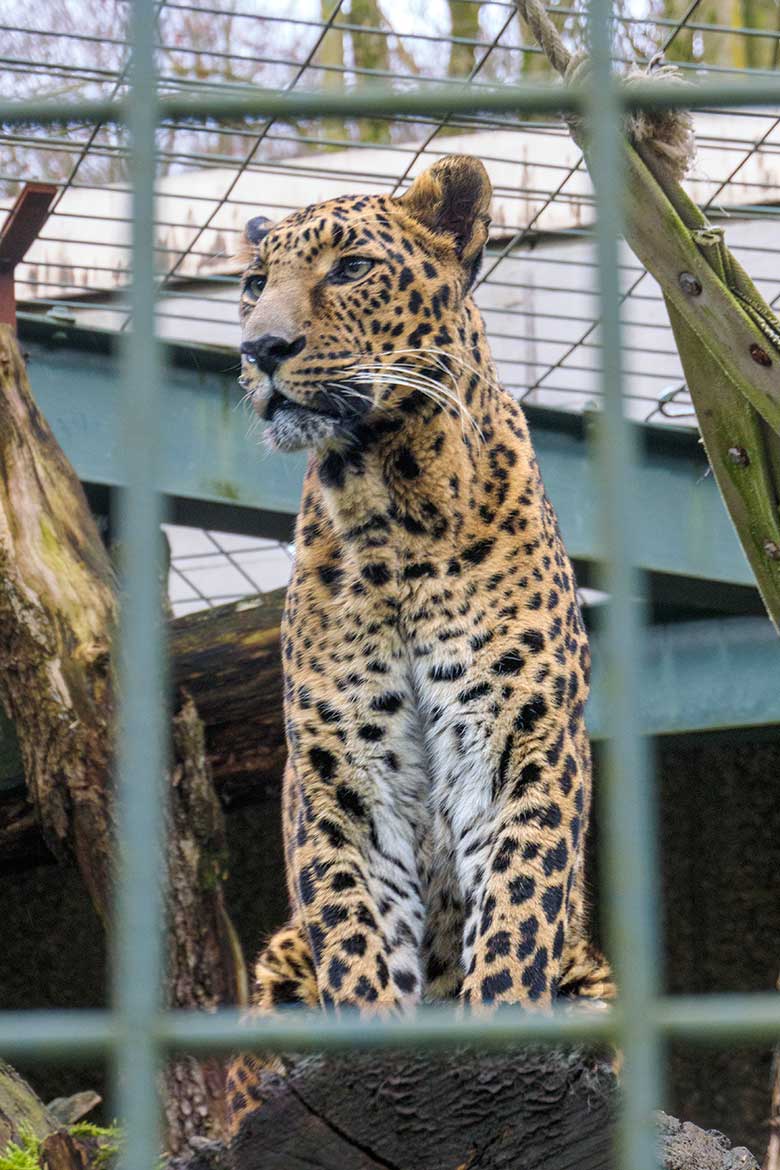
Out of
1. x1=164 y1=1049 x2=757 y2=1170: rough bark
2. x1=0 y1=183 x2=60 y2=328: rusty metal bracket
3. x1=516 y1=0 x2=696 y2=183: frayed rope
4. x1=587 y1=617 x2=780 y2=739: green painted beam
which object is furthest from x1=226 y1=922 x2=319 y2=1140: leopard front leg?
x1=0 y1=183 x2=60 y2=328: rusty metal bracket

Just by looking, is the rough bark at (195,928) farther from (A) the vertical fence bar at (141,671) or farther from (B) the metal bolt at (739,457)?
(A) the vertical fence bar at (141,671)

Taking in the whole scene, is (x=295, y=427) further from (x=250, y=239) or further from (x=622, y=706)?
(x=622, y=706)

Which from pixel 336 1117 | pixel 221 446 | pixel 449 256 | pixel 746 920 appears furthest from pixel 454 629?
pixel 746 920

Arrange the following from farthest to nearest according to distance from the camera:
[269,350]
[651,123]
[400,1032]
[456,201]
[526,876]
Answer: [456,201], [269,350], [526,876], [651,123], [400,1032]

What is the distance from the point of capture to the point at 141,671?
1.41 meters

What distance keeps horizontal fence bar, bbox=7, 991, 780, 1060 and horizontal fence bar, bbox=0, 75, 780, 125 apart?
781 millimetres

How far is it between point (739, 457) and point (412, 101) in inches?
79.9

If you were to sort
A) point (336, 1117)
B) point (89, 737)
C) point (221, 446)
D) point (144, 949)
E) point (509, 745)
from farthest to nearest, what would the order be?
point (221, 446), point (89, 737), point (509, 745), point (336, 1117), point (144, 949)

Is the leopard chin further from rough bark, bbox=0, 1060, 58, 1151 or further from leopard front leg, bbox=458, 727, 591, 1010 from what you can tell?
rough bark, bbox=0, 1060, 58, 1151

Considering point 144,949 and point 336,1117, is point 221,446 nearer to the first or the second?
point 336,1117

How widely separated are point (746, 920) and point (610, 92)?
5.93 metres

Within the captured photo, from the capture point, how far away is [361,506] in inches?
144

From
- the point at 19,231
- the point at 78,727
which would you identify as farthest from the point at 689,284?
the point at 78,727

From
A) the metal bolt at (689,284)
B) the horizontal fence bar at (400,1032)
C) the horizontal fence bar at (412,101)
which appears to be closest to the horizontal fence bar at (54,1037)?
the horizontal fence bar at (400,1032)
